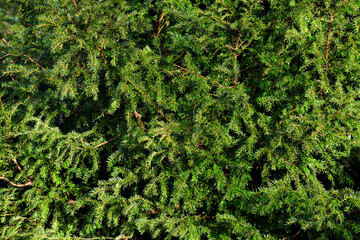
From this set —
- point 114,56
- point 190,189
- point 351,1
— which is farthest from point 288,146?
point 114,56

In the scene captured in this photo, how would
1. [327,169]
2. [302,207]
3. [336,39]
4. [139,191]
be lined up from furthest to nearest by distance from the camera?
[139,191], [327,169], [336,39], [302,207]

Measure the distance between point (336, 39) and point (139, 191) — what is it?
93.4 inches

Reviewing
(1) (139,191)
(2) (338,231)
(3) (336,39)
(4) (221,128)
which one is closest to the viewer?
(2) (338,231)

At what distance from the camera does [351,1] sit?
2.21m

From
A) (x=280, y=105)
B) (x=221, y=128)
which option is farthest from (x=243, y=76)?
(x=221, y=128)

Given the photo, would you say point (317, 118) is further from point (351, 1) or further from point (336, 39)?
point (351, 1)

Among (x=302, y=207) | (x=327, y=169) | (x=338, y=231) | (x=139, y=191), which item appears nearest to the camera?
(x=338, y=231)

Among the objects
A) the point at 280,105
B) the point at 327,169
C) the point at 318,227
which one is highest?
the point at 280,105

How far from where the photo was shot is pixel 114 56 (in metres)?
2.26

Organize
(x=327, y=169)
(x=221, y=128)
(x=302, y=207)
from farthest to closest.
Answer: (x=327, y=169) → (x=221, y=128) → (x=302, y=207)

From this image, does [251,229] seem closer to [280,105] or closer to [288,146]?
[288,146]

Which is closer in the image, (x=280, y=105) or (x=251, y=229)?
(x=251, y=229)

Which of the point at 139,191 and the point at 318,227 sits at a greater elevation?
the point at 318,227

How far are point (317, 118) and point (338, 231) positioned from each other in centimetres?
87
